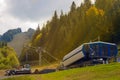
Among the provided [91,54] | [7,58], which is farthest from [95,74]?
[7,58]

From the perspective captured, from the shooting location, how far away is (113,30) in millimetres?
111750

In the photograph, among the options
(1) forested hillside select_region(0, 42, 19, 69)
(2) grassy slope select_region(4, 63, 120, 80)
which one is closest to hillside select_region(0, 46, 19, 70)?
(1) forested hillside select_region(0, 42, 19, 69)

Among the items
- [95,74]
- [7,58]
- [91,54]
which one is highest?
[7,58]

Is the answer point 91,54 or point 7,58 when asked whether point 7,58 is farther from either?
point 91,54

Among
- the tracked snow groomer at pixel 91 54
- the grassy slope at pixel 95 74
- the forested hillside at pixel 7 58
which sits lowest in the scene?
the grassy slope at pixel 95 74

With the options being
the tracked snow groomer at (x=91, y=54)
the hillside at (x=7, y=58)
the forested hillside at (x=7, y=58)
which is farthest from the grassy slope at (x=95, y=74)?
the hillside at (x=7, y=58)

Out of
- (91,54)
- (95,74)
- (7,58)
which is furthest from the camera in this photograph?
(7,58)

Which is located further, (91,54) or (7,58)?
(7,58)

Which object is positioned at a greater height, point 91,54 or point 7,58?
point 7,58

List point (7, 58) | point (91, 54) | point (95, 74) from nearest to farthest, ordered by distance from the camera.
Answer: point (95, 74)
point (91, 54)
point (7, 58)

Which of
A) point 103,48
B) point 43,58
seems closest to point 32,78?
point 103,48

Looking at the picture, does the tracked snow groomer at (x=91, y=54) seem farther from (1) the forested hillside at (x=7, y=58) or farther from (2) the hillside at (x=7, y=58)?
(2) the hillside at (x=7, y=58)

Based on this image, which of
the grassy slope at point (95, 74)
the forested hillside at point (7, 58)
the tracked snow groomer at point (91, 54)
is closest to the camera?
the grassy slope at point (95, 74)

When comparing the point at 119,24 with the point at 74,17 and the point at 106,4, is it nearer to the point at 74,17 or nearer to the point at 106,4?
the point at 106,4
